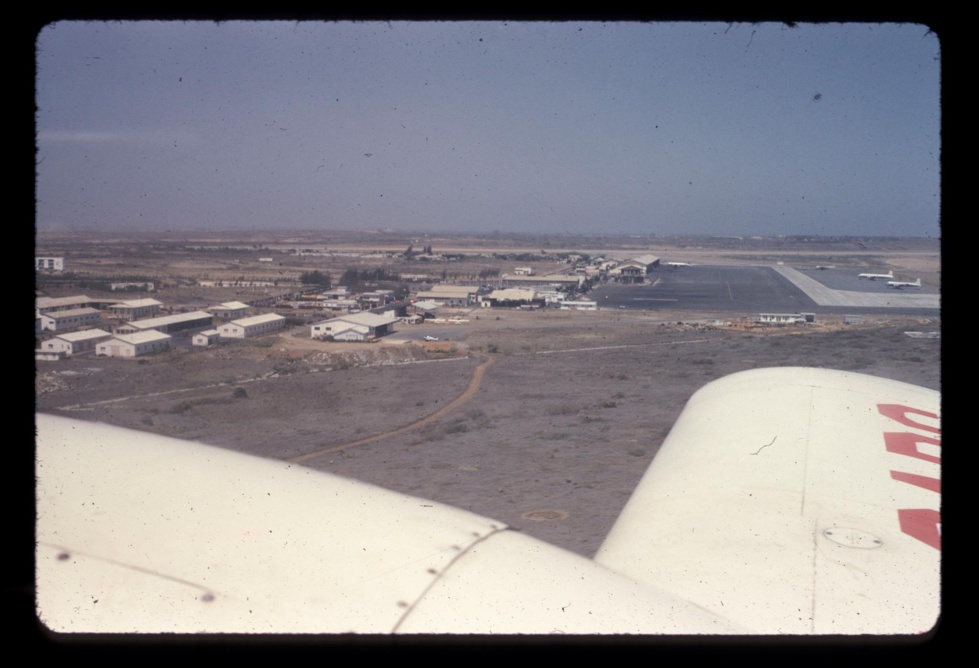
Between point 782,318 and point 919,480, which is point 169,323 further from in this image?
point 782,318

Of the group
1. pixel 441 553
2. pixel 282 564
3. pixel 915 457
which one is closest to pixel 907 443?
pixel 915 457

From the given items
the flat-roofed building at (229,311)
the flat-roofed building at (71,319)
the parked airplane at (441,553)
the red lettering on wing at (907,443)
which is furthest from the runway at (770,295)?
the parked airplane at (441,553)

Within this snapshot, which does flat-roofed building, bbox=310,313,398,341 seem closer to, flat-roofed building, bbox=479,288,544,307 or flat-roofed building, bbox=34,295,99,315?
flat-roofed building, bbox=34,295,99,315

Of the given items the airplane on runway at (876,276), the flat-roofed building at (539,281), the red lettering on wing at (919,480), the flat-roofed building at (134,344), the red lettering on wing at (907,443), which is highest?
the airplane on runway at (876,276)

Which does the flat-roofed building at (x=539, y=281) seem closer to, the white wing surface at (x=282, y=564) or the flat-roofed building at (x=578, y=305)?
the flat-roofed building at (x=578, y=305)

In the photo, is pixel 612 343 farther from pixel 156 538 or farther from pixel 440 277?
pixel 156 538

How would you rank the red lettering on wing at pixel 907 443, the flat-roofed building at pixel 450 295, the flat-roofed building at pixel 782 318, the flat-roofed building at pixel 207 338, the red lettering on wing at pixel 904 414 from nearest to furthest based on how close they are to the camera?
1. the red lettering on wing at pixel 907 443
2. the red lettering on wing at pixel 904 414
3. the flat-roofed building at pixel 207 338
4. the flat-roofed building at pixel 450 295
5. the flat-roofed building at pixel 782 318
